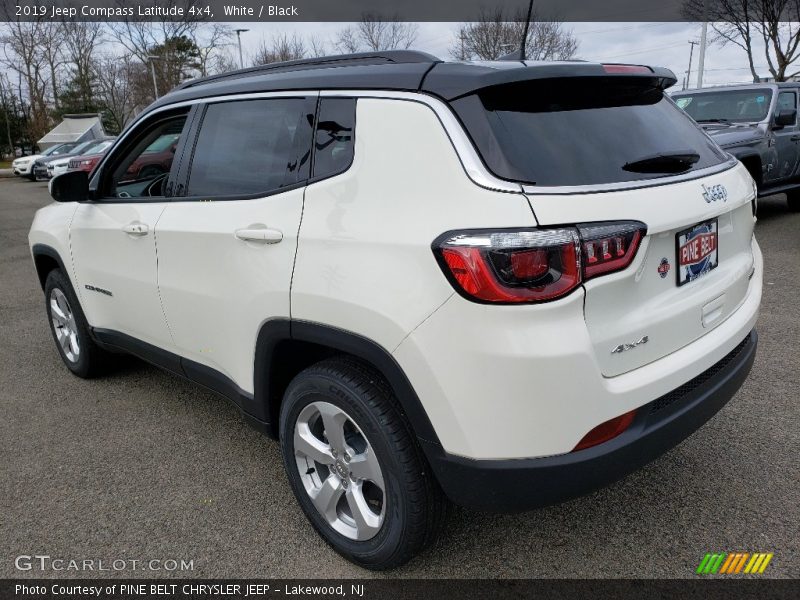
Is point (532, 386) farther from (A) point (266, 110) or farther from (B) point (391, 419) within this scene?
(A) point (266, 110)

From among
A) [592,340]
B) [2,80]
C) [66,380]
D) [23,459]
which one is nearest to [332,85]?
[592,340]

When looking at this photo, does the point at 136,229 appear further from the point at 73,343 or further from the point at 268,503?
the point at 73,343

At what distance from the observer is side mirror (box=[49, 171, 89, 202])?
350 centimetres

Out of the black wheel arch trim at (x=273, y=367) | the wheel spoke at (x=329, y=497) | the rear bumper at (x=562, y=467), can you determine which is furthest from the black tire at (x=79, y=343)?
the rear bumper at (x=562, y=467)

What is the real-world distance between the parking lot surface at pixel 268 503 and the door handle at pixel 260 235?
3.97 feet

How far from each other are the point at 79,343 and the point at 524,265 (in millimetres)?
3450

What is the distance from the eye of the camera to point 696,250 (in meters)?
2.16

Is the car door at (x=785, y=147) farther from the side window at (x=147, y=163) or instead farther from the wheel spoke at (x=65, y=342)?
the wheel spoke at (x=65, y=342)

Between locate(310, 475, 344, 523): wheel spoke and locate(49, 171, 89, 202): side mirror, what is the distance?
2.26 meters

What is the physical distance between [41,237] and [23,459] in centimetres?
160

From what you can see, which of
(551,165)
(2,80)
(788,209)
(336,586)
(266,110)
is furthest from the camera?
(2,80)

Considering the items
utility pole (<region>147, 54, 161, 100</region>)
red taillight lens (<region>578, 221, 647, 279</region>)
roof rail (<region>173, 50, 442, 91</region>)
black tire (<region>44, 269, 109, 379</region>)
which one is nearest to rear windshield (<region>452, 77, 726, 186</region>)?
red taillight lens (<region>578, 221, 647, 279</region>)

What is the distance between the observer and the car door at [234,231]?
238 cm

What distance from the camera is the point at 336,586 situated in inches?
91.7
